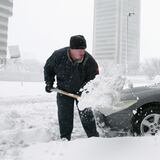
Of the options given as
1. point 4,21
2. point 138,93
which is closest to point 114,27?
point 4,21

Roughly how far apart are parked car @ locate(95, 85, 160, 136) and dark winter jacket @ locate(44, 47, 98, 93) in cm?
50

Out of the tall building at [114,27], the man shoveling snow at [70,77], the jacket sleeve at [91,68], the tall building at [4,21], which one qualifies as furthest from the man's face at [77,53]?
the tall building at [4,21]

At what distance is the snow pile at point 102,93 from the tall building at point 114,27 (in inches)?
2654

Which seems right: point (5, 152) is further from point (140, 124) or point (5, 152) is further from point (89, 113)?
point (140, 124)

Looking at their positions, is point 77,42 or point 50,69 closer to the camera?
point 77,42

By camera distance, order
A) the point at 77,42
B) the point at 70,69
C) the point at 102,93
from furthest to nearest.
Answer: the point at 70,69 → the point at 77,42 → the point at 102,93

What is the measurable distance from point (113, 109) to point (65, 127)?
36.4 inches

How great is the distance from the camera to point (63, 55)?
5777 millimetres

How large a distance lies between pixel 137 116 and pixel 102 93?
3.50ft

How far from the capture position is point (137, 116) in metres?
5.78

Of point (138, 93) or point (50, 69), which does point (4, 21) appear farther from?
point (138, 93)

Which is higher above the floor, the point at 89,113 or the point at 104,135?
the point at 89,113

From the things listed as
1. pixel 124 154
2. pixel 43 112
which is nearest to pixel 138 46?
pixel 43 112

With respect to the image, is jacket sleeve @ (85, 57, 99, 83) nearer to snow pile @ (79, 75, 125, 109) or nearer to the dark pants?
the dark pants
